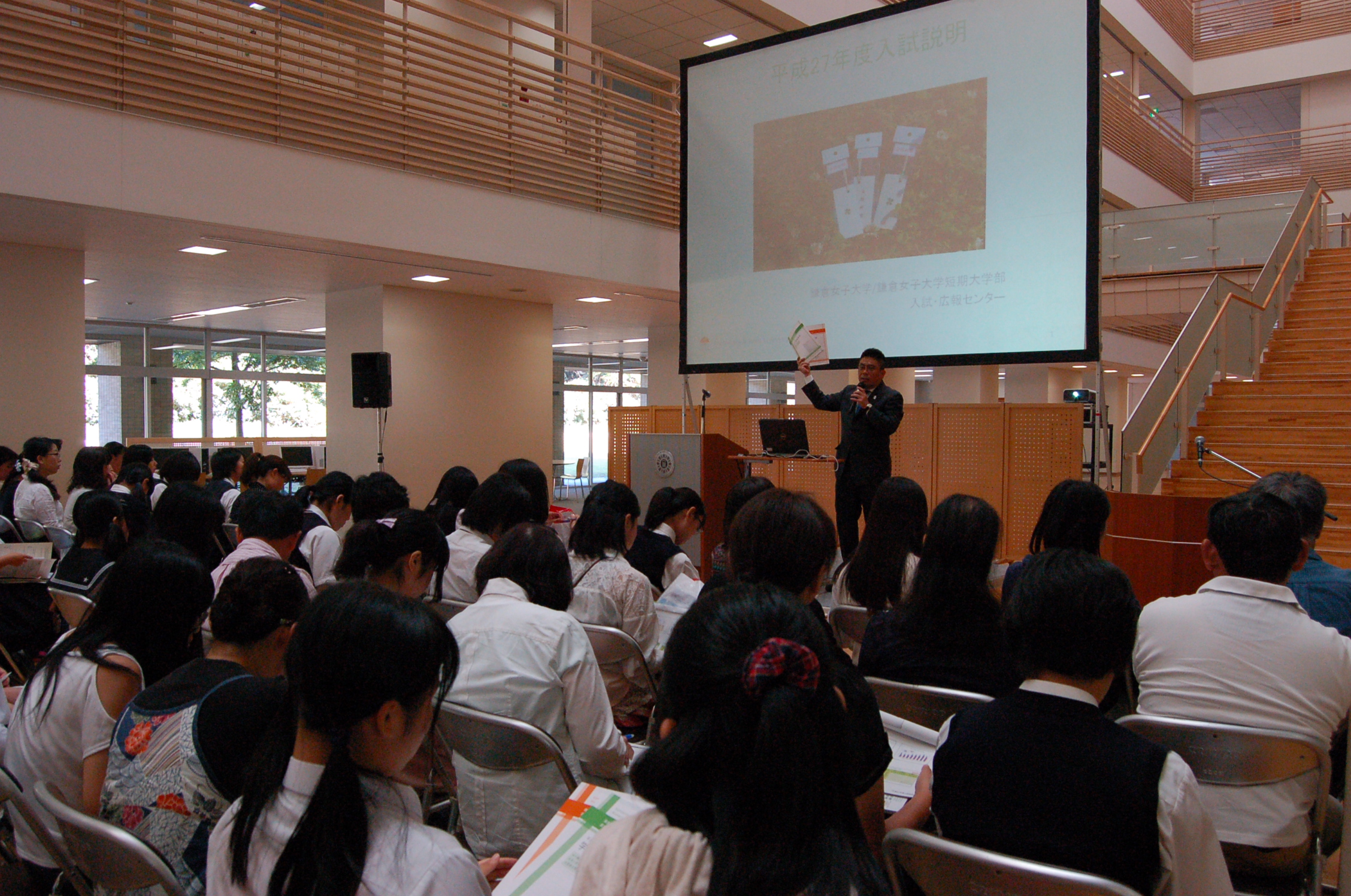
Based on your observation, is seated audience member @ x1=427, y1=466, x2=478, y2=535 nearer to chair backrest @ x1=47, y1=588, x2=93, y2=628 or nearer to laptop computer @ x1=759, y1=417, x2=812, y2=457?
chair backrest @ x1=47, y1=588, x2=93, y2=628

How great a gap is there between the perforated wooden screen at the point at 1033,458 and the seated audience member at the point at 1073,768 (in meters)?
5.56

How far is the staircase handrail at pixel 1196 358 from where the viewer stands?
6863 mm

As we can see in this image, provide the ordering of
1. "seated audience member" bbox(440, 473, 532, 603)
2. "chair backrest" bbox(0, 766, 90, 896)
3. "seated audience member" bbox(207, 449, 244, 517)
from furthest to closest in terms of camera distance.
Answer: "seated audience member" bbox(207, 449, 244, 517)
"seated audience member" bbox(440, 473, 532, 603)
"chair backrest" bbox(0, 766, 90, 896)

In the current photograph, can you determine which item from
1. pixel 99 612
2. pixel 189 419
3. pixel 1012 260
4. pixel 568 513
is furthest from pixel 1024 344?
pixel 189 419

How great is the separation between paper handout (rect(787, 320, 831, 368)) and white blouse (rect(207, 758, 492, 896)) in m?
5.40

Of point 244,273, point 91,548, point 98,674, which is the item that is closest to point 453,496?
point 91,548

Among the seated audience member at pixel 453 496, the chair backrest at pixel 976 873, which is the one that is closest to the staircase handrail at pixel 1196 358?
the seated audience member at pixel 453 496

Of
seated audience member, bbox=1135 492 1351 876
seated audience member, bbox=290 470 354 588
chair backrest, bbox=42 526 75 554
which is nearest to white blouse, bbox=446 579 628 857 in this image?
seated audience member, bbox=1135 492 1351 876

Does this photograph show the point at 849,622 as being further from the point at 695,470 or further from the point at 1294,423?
the point at 1294,423

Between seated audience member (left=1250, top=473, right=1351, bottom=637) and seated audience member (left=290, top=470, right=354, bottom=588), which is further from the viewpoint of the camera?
seated audience member (left=290, top=470, right=354, bottom=588)

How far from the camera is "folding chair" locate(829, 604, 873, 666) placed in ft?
9.76

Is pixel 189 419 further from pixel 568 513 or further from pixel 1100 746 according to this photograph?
pixel 1100 746

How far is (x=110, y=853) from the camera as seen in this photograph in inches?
55.1

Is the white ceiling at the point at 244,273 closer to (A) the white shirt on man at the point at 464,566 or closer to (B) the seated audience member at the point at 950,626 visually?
(A) the white shirt on man at the point at 464,566
